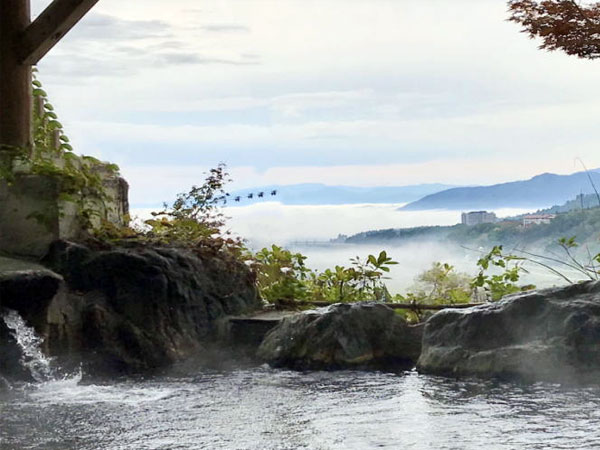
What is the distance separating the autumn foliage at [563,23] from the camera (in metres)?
7.69

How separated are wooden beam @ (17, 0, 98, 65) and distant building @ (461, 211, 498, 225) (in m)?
6.55

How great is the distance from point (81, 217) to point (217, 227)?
1.95m

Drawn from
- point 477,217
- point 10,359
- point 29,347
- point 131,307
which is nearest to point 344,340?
point 131,307

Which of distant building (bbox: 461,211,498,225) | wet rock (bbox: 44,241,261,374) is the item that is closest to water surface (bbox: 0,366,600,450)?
wet rock (bbox: 44,241,261,374)

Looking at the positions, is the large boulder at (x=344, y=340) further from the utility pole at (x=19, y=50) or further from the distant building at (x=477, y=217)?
the distant building at (x=477, y=217)

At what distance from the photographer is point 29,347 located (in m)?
6.43

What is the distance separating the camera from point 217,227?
30.8 ft

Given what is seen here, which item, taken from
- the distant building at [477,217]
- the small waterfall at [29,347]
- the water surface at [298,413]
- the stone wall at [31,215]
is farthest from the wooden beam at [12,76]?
the distant building at [477,217]

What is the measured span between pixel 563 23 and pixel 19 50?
4.54m

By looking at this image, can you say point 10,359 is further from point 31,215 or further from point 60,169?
point 60,169

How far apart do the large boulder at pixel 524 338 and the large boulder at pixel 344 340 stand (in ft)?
1.38

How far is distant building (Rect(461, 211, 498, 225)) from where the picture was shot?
12500mm

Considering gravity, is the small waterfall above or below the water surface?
above

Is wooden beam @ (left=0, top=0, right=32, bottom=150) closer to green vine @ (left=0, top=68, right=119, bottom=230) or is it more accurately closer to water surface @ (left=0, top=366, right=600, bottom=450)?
green vine @ (left=0, top=68, right=119, bottom=230)
